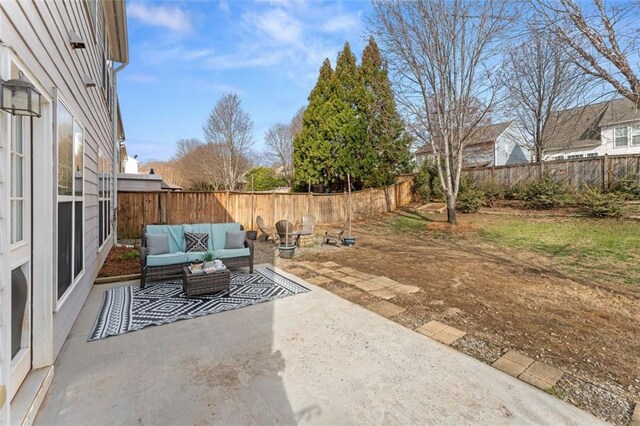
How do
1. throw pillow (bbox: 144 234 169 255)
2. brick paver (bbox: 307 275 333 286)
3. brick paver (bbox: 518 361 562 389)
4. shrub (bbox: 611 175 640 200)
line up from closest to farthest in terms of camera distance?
brick paver (bbox: 518 361 562 389) → throw pillow (bbox: 144 234 169 255) → brick paver (bbox: 307 275 333 286) → shrub (bbox: 611 175 640 200)

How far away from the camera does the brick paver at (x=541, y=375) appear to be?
240cm

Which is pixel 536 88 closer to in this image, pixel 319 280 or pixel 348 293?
pixel 319 280

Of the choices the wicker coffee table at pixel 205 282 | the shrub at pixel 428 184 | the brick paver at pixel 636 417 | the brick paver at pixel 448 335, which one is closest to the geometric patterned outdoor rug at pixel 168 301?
the wicker coffee table at pixel 205 282

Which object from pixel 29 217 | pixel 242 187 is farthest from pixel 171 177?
pixel 29 217

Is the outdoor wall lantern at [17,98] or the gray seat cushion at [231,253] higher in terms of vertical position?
the outdoor wall lantern at [17,98]

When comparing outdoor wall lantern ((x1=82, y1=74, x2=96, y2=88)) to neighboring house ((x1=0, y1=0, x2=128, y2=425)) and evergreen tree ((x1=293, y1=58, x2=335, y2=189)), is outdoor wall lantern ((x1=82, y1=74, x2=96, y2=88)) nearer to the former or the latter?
neighboring house ((x1=0, y1=0, x2=128, y2=425))

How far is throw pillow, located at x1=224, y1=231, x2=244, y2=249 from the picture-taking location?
5859 mm

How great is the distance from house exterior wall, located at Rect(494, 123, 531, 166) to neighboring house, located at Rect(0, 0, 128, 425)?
24459mm

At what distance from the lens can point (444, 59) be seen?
32.7 feet

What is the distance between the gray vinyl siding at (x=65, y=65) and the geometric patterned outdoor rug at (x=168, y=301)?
340 millimetres

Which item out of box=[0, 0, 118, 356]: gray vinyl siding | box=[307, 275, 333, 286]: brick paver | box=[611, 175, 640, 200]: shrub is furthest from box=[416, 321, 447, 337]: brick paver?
box=[611, 175, 640, 200]: shrub

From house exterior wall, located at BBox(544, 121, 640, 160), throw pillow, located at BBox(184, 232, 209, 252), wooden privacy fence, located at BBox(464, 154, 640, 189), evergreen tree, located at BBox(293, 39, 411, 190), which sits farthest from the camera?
house exterior wall, located at BBox(544, 121, 640, 160)

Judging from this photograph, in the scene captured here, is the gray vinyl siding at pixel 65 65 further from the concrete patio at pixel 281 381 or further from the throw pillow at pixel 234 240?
the throw pillow at pixel 234 240

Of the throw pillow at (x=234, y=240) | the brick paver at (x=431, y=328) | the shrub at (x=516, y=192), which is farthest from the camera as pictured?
the shrub at (x=516, y=192)
